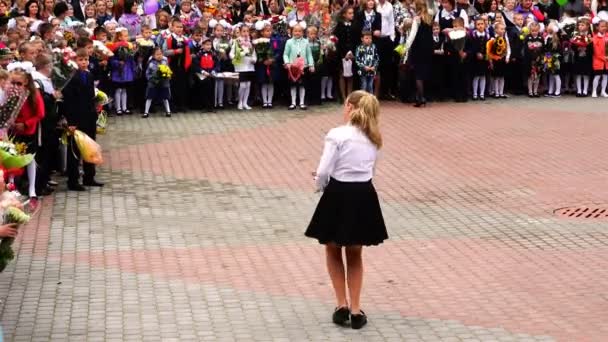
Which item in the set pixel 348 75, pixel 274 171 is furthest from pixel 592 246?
pixel 348 75

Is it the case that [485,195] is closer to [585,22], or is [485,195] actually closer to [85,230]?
[85,230]

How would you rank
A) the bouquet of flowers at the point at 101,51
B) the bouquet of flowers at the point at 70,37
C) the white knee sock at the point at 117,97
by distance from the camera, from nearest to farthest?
the bouquet of flowers at the point at 70,37 → the bouquet of flowers at the point at 101,51 → the white knee sock at the point at 117,97

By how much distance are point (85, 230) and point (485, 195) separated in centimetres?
478

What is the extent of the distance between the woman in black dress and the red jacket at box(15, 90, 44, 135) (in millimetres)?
9053

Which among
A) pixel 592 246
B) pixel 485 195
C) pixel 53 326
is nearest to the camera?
pixel 53 326

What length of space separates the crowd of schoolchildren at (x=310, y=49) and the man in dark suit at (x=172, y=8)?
0.08 feet

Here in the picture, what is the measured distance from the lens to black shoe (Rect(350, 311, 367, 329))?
9.50 meters

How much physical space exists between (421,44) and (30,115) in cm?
938

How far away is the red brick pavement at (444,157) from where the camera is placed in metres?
14.8

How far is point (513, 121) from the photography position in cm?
1991

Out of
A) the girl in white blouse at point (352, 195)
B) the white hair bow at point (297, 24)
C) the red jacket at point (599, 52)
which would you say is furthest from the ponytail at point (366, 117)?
the red jacket at point (599, 52)

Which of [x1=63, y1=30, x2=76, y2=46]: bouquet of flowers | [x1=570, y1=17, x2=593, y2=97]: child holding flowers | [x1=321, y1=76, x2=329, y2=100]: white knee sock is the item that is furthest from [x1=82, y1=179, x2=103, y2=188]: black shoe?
[x1=570, y1=17, x2=593, y2=97]: child holding flowers

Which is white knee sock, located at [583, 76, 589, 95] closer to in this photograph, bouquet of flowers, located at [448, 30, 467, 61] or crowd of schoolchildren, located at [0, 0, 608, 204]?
crowd of schoolchildren, located at [0, 0, 608, 204]

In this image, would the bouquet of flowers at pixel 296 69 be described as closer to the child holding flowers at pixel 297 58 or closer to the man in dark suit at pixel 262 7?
the child holding flowers at pixel 297 58
